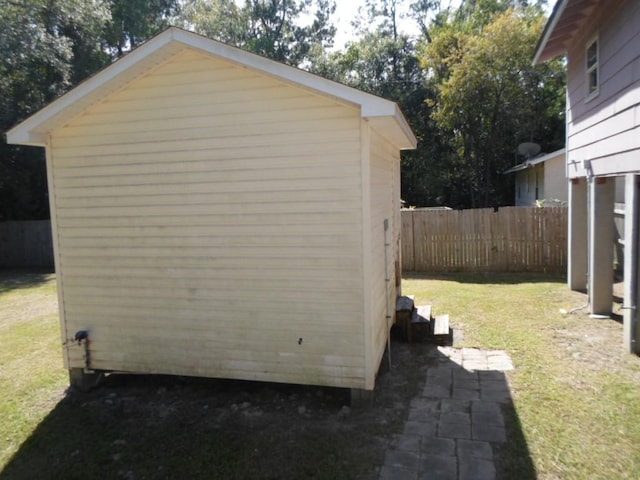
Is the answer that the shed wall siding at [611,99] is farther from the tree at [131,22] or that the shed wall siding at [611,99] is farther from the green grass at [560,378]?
the tree at [131,22]

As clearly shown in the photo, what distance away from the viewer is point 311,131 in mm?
4586

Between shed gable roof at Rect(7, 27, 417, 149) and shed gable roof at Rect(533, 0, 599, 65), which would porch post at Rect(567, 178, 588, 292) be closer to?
shed gable roof at Rect(533, 0, 599, 65)

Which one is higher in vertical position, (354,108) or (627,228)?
(354,108)

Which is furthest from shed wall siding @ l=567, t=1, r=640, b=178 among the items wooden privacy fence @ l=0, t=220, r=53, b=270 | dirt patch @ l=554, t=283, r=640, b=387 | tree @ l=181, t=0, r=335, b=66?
tree @ l=181, t=0, r=335, b=66

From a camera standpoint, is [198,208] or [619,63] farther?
[619,63]

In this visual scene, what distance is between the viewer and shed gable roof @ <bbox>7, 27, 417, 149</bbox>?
4.27 metres

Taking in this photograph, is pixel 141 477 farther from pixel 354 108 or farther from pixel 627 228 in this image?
pixel 627 228

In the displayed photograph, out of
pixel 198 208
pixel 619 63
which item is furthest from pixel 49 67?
pixel 619 63

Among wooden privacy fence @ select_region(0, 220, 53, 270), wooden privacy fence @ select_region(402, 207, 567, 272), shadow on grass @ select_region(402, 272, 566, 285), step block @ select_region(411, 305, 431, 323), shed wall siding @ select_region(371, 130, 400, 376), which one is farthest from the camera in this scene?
wooden privacy fence @ select_region(0, 220, 53, 270)

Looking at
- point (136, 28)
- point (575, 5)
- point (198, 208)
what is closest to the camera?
point (198, 208)

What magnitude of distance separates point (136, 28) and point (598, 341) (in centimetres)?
2370

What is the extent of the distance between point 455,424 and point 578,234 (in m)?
6.33

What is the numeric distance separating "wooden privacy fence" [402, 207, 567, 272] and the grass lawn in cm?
442

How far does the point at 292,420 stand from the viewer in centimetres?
454
